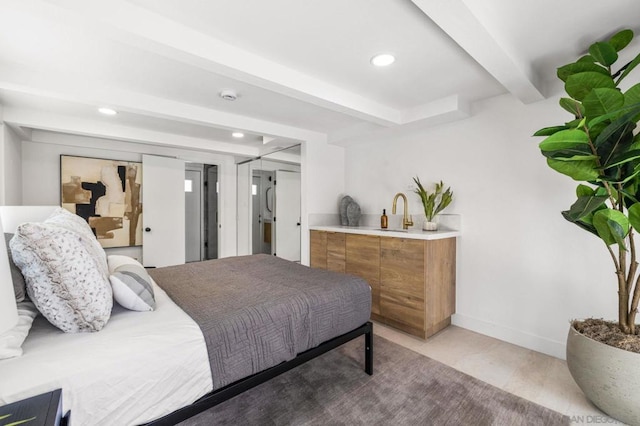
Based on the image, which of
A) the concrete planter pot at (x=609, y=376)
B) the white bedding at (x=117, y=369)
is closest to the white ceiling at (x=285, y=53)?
the white bedding at (x=117, y=369)

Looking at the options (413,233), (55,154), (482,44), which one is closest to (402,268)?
(413,233)

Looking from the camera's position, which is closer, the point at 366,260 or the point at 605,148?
the point at 605,148

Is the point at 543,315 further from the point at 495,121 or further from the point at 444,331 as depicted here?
the point at 495,121

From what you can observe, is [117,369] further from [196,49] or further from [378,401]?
[196,49]

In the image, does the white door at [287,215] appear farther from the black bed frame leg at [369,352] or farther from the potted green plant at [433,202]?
the black bed frame leg at [369,352]

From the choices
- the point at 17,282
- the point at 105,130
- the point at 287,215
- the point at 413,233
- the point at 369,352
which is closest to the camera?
the point at 17,282

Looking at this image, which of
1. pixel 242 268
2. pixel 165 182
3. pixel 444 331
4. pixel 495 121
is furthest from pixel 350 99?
pixel 165 182

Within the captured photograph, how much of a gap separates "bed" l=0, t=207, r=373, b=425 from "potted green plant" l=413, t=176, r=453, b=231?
1.29m

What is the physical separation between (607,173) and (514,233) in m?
1.18

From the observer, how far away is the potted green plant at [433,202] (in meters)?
2.97

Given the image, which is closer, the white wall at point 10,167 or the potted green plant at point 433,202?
the white wall at point 10,167

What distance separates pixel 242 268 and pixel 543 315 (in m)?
2.64

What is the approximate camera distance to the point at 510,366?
221 cm

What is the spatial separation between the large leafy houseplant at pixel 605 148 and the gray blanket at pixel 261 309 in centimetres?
143
